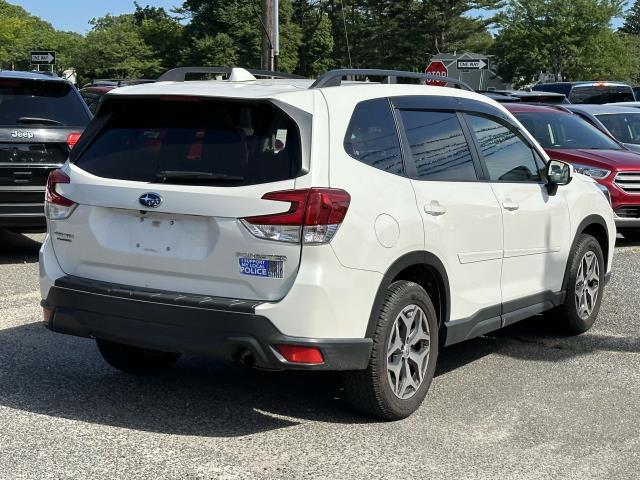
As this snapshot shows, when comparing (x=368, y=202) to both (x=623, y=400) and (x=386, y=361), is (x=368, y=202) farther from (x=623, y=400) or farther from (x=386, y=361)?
(x=623, y=400)

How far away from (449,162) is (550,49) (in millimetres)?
54454

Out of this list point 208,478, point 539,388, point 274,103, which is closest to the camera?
point 208,478

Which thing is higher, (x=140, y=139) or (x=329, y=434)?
(x=140, y=139)

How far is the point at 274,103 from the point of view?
4.56 m

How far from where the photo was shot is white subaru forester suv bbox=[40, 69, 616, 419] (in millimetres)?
4398

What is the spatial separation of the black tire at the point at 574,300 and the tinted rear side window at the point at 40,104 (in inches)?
205

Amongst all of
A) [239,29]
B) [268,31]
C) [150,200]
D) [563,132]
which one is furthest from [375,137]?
[239,29]

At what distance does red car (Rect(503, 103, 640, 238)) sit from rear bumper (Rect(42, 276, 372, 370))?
786 centimetres

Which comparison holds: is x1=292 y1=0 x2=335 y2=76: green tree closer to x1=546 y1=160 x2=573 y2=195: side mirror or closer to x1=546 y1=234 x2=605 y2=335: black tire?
x1=546 y1=234 x2=605 y2=335: black tire

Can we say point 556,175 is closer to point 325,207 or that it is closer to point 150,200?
point 325,207

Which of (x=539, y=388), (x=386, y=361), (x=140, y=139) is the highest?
(x=140, y=139)

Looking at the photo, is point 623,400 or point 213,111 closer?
point 213,111

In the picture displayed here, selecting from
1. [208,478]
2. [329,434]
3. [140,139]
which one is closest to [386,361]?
[329,434]

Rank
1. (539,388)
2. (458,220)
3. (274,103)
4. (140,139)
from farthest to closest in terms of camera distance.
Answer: (539,388) < (458,220) < (140,139) < (274,103)
